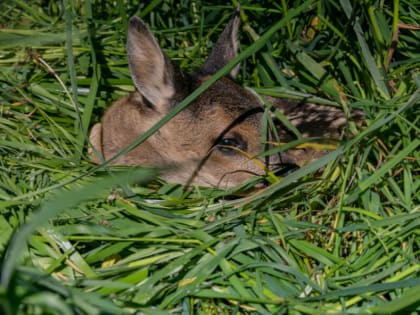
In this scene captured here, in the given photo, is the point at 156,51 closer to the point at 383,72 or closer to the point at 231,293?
the point at 383,72

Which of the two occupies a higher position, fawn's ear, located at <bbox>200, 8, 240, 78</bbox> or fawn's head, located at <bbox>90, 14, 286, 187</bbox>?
fawn's ear, located at <bbox>200, 8, 240, 78</bbox>

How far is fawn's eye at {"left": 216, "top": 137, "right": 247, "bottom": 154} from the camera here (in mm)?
4316

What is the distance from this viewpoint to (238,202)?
3639mm

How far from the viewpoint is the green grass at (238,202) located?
2.98 metres

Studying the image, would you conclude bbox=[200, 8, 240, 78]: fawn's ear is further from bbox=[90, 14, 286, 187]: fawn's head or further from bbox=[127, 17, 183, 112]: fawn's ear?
bbox=[127, 17, 183, 112]: fawn's ear

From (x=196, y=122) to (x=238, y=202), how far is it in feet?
2.80

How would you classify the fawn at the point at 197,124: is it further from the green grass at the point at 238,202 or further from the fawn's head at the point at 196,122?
the green grass at the point at 238,202

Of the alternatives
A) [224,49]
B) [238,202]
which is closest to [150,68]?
[224,49]

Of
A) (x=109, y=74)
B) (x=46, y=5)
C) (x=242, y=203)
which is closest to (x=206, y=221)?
(x=242, y=203)

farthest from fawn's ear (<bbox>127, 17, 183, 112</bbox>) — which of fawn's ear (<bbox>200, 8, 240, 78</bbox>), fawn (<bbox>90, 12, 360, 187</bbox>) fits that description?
fawn's ear (<bbox>200, 8, 240, 78</bbox>)

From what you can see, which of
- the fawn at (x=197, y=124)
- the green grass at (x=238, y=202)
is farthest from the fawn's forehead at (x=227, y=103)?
the green grass at (x=238, y=202)

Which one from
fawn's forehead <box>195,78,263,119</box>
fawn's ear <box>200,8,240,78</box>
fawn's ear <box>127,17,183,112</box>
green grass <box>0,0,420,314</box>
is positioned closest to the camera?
green grass <box>0,0,420,314</box>

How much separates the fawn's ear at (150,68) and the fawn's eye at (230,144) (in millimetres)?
419

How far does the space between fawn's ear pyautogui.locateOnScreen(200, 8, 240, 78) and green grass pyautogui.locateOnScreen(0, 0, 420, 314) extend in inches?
10.0
